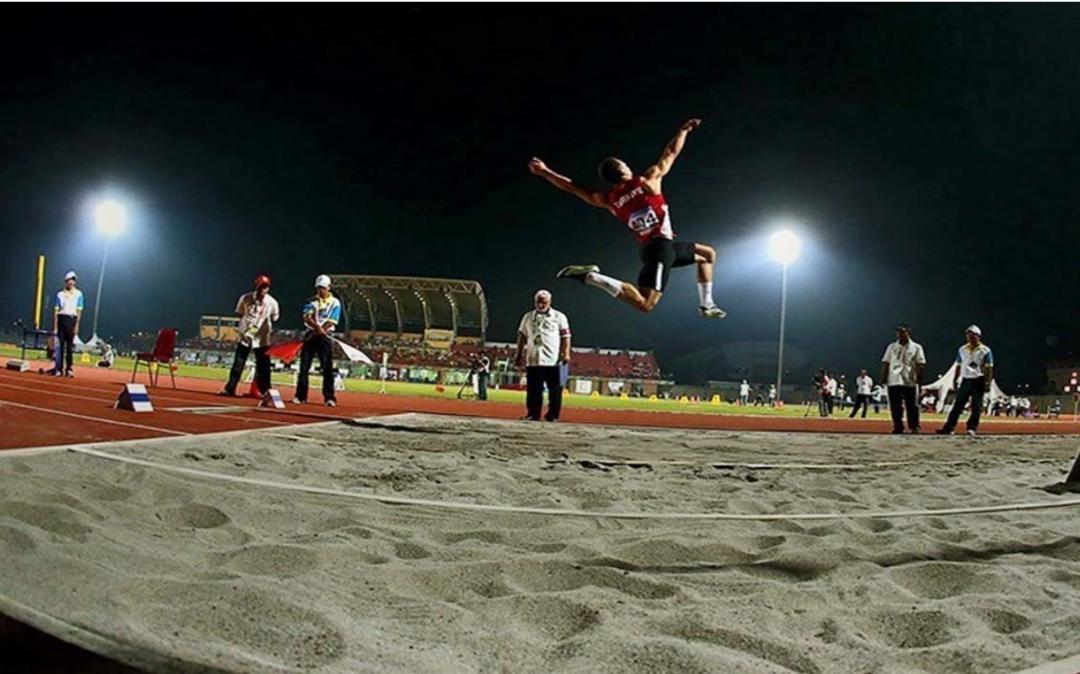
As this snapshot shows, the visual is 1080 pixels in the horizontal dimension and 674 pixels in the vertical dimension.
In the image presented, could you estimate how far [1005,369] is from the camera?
200 feet

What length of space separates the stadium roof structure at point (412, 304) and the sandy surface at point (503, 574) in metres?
43.3

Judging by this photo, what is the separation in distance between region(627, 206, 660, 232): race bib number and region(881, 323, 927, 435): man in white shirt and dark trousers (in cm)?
639

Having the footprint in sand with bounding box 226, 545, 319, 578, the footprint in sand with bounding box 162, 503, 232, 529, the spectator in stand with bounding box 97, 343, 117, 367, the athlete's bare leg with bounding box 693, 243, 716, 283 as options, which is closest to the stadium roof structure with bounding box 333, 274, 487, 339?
the spectator in stand with bounding box 97, 343, 117, 367

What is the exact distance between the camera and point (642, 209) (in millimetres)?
5711

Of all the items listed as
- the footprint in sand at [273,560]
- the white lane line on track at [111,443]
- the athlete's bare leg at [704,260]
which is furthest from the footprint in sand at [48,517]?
the athlete's bare leg at [704,260]

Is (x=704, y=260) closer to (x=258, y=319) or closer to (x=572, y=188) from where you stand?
(x=572, y=188)

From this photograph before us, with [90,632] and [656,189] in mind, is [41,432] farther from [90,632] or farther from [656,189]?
[656,189]

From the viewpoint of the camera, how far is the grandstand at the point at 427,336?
44181 mm

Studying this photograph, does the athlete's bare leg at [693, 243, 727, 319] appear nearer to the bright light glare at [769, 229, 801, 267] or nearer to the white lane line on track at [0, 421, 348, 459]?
the white lane line on track at [0, 421, 348, 459]

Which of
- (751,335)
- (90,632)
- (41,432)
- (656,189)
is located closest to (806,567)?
(90,632)

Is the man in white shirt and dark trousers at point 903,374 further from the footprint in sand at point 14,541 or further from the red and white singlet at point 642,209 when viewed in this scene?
the footprint in sand at point 14,541

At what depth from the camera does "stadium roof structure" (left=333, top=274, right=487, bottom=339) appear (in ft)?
155

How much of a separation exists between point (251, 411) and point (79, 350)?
956 inches

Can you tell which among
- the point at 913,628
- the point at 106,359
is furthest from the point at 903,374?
the point at 106,359
